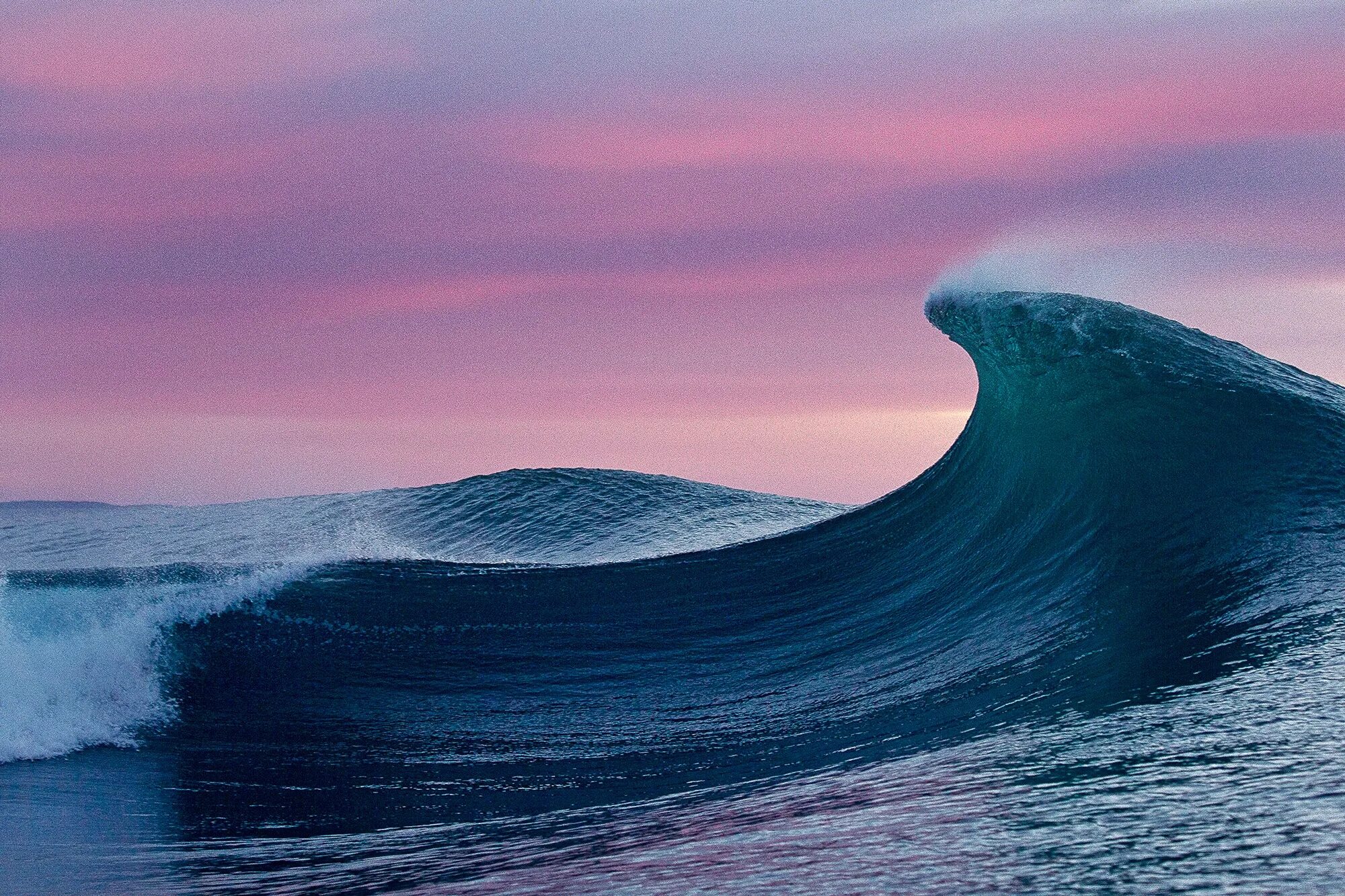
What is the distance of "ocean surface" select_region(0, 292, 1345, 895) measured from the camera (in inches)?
165

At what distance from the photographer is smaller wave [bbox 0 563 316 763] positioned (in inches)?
332

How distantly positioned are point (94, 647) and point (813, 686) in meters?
5.73

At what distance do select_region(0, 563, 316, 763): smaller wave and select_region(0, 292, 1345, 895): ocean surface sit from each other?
1.2 inches

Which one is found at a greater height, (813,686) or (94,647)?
(94,647)

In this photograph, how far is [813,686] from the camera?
8.22m

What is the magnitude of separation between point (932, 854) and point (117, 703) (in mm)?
7291

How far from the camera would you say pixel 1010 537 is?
987 cm

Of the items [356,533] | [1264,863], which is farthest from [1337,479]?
[356,533]

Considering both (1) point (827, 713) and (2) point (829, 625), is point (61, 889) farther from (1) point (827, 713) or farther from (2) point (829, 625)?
(2) point (829, 625)

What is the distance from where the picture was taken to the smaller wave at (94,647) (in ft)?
27.7

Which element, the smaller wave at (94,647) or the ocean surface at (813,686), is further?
the smaller wave at (94,647)

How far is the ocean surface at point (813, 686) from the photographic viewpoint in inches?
165

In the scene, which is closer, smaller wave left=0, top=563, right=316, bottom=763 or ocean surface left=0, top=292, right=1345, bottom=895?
ocean surface left=0, top=292, right=1345, bottom=895

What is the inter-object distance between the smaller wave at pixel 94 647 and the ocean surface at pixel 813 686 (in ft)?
0.10
